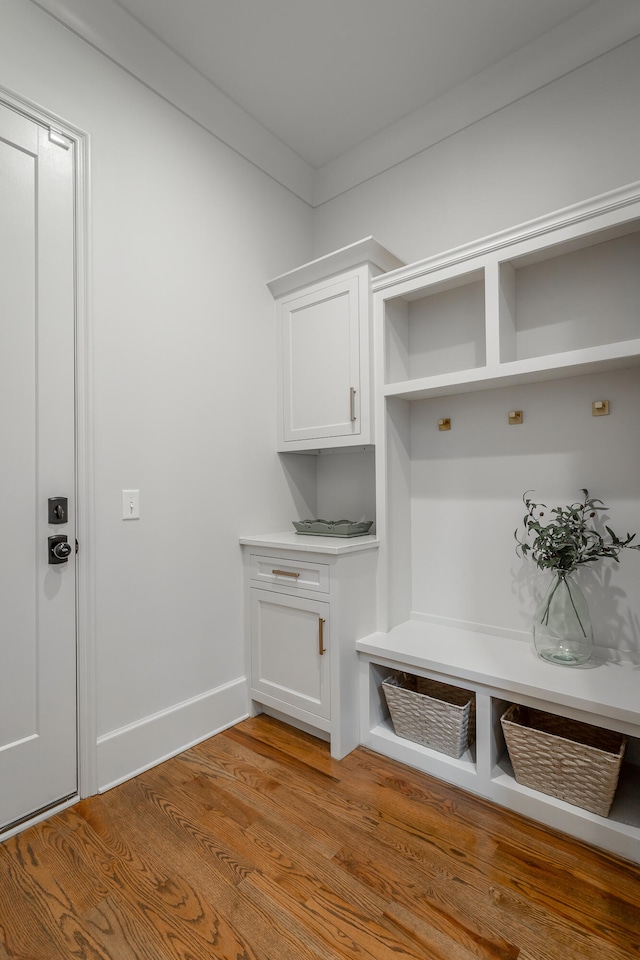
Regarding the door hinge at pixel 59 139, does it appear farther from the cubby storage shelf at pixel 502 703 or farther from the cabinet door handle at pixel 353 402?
the cubby storage shelf at pixel 502 703

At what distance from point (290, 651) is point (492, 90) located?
2.67 meters

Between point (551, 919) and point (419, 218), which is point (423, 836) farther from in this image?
point (419, 218)

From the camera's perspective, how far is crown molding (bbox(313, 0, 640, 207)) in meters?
1.83

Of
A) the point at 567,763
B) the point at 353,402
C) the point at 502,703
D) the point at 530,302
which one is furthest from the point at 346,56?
the point at 567,763

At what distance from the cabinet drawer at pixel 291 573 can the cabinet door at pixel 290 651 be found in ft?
0.20

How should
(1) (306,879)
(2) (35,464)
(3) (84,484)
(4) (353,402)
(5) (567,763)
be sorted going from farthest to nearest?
(4) (353,402), (3) (84,484), (2) (35,464), (5) (567,763), (1) (306,879)

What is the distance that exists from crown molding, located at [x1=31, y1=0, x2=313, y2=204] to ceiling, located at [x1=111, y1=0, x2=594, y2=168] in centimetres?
5

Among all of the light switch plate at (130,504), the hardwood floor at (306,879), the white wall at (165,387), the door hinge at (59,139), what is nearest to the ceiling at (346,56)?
the white wall at (165,387)

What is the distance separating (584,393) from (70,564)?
2.06 metres

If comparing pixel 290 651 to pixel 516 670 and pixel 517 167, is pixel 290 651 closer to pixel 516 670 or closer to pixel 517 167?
pixel 516 670

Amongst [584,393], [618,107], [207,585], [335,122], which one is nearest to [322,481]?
[207,585]

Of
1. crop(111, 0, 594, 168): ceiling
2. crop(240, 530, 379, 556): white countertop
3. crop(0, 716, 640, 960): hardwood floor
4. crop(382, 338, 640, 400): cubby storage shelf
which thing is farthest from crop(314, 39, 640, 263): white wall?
crop(0, 716, 640, 960): hardwood floor

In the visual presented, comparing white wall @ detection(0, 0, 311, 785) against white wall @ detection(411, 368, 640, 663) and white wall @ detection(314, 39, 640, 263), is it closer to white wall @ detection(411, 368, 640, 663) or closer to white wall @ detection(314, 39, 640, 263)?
white wall @ detection(314, 39, 640, 263)

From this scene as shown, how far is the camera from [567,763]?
1.51m
